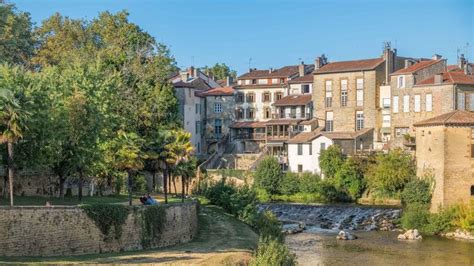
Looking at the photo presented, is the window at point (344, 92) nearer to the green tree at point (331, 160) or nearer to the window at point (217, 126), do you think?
the green tree at point (331, 160)

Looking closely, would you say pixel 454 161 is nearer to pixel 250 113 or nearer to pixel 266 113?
pixel 266 113

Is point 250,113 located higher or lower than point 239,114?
higher

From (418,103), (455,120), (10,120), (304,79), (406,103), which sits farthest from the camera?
(304,79)

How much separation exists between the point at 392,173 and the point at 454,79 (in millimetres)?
12578

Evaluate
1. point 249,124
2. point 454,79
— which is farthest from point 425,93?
point 249,124

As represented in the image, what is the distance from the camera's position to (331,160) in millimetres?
78625

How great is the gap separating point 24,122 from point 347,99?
5669 cm

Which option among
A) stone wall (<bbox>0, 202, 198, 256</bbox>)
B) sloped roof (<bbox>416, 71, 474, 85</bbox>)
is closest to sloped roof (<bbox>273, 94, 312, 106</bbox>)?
sloped roof (<bbox>416, 71, 474, 85</bbox>)

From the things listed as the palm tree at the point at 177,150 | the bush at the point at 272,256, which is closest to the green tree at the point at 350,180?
the palm tree at the point at 177,150

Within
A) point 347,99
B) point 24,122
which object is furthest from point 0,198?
point 347,99

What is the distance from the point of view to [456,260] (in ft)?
149

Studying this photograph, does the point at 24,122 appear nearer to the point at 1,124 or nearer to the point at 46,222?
the point at 1,124

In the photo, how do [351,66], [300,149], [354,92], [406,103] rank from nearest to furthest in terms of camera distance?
1. [406,103]
2. [300,149]
3. [354,92]
4. [351,66]

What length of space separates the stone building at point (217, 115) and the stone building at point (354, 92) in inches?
556
